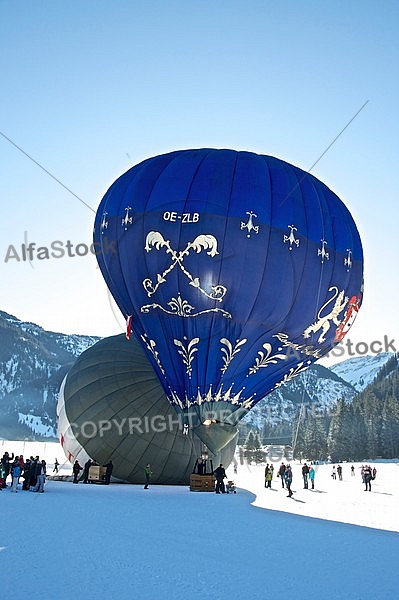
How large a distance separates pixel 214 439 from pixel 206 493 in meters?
2.12

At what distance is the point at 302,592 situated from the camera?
6.03 metres

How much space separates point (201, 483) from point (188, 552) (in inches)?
451

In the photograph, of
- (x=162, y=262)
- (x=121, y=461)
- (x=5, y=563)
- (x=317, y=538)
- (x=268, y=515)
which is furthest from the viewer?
(x=121, y=461)

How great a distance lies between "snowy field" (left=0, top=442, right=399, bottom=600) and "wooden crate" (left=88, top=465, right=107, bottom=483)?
22.7 ft

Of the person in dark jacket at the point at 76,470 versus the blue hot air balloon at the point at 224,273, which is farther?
the person in dark jacket at the point at 76,470

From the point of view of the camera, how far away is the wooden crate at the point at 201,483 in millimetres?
19000

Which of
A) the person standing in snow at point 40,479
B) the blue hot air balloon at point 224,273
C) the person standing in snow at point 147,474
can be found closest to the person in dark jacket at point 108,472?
the person standing in snow at point 147,474

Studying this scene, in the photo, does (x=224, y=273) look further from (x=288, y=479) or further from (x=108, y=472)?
(x=108, y=472)

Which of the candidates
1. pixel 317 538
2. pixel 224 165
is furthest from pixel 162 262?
pixel 317 538

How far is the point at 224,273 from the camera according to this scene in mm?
16828

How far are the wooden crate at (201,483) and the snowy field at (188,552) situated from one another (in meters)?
5.38

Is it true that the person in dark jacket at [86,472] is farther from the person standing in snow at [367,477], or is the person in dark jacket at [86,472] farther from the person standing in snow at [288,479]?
the person standing in snow at [367,477]

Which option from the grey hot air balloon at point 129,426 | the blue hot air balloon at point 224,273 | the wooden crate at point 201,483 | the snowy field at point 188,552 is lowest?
the snowy field at point 188,552

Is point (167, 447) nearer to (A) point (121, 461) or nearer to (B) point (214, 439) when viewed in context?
(A) point (121, 461)
